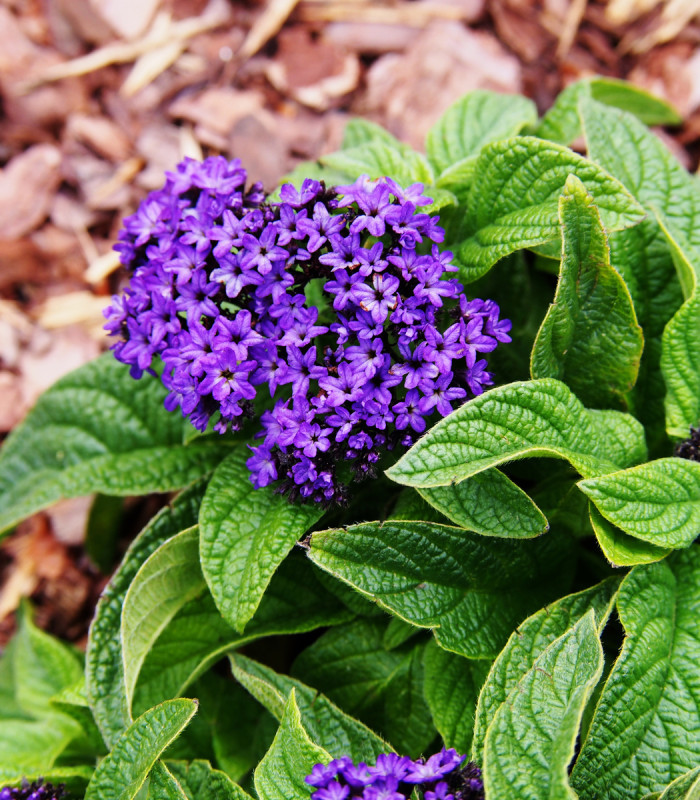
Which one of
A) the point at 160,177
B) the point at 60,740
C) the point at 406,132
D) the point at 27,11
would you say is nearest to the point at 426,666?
the point at 60,740

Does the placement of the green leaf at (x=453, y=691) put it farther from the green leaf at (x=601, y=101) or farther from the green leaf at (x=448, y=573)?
the green leaf at (x=601, y=101)

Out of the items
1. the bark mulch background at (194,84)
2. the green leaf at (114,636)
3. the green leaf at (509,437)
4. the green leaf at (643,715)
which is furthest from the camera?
the bark mulch background at (194,84)

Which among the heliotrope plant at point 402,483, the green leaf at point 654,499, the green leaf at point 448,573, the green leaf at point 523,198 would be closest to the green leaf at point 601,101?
the heliotrope plant at point 402,483

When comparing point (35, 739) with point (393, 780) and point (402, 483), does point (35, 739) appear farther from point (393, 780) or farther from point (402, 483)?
point (402, 483)

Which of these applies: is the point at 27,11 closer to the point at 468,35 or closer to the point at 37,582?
the point at 468,35

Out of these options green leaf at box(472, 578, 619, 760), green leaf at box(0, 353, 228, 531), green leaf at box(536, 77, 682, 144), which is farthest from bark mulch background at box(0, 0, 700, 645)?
green leaf at box(472, 578, 619, 760)
